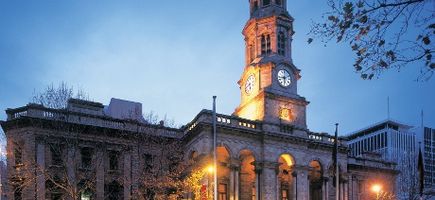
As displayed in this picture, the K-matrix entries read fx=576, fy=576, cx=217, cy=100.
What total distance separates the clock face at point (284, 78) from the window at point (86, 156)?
20.1m

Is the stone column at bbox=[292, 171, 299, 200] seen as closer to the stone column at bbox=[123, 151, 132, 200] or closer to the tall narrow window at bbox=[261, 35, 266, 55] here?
the tall narrow window at bbox=[261, 35, 266, 55]

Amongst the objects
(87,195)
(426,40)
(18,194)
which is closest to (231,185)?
(87,195)

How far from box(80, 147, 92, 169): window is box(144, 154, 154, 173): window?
483cm

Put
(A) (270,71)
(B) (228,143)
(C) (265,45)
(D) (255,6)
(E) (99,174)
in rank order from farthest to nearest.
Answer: (D) (255,6) < (C) (265,45) < (A) (270,71) < (B) (228,143) < (E) (99,174)

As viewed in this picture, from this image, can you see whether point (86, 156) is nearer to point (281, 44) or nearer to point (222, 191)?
point (222, 191)

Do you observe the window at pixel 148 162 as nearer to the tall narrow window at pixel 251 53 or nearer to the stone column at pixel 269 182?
the stone column at pixel 269 182

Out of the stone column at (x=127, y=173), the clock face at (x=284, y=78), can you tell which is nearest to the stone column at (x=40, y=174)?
the stone column at (x=127, y=173)

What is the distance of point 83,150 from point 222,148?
40.0 feet

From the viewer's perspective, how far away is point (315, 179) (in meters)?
57.6

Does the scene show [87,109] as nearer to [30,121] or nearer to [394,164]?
[30,121]

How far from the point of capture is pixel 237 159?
51.2m

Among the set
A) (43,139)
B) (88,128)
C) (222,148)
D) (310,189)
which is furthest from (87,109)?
(310,189)

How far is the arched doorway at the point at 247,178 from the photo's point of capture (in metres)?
53.4

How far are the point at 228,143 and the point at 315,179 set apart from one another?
11.8 metres
